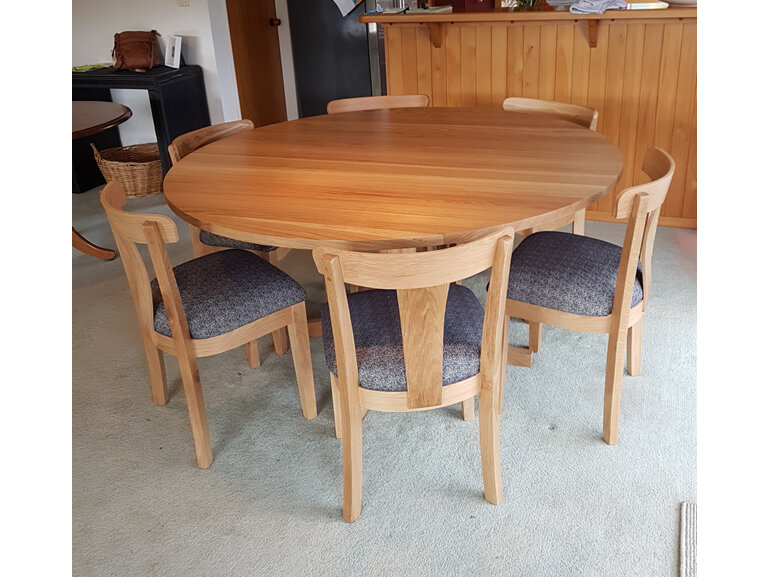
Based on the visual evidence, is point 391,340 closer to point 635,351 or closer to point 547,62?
point 635,351

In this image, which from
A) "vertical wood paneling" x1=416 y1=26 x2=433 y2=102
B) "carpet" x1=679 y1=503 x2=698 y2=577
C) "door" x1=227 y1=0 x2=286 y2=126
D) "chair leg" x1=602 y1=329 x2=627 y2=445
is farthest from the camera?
"door" x1=227 y1=0 x2=286 y2=126

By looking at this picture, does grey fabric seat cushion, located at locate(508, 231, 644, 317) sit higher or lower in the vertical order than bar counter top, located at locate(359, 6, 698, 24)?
lower

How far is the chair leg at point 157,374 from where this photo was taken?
232cm

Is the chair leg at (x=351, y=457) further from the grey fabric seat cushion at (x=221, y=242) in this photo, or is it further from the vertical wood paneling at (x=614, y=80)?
the vertical wood paneling at (x=614, y=80)

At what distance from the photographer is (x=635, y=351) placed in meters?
2.36

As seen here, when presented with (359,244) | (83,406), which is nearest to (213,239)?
(83,406)

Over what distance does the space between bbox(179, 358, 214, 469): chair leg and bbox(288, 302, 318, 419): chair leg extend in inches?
11.9

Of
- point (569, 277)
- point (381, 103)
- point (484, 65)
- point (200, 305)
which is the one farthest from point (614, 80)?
point (200, 305)

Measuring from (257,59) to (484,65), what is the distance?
214 centimetres

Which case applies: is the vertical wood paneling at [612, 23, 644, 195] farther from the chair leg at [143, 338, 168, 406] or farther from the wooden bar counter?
the chair leg at [143, 338, 168, 406]

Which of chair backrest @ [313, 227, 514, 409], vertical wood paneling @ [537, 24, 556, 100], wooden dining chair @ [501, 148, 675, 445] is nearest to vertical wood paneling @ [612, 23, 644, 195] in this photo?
vertical wood paneling @ [537, 24, 556, 100]

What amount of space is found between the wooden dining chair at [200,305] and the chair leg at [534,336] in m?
0.82

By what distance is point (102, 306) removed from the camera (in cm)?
312

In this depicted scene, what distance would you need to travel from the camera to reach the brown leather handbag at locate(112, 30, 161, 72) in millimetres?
4492
